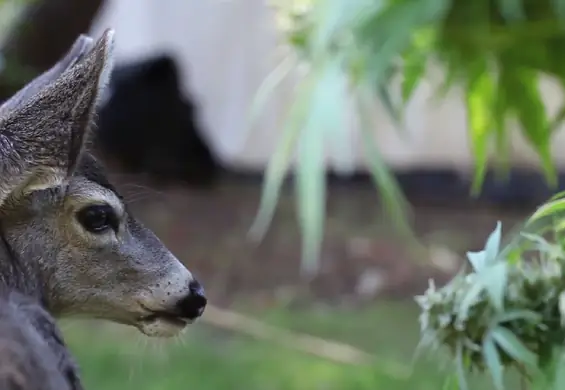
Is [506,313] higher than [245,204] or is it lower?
higher

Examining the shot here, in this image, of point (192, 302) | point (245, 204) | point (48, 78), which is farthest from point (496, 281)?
point (245, 204)

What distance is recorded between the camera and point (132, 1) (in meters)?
2.71

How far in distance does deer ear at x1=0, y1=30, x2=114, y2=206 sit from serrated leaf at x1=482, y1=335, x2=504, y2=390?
286mm

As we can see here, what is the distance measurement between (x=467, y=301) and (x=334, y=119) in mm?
299

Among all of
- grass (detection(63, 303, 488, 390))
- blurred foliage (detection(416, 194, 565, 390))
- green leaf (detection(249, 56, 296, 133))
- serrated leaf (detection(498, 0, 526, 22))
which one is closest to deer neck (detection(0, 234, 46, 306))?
blurred foliage (detection(416, 194, 565, 390))

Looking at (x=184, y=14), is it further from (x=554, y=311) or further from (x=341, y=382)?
(x=554, y=311)

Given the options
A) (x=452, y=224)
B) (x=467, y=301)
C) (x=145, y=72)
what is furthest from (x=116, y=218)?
(x=145, y=72)

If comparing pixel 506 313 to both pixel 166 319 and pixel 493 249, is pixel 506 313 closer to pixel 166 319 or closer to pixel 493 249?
pixel 493 249

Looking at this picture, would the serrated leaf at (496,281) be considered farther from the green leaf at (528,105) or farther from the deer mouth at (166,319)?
the green leaf at (528,105)

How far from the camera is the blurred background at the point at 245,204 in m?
1.49

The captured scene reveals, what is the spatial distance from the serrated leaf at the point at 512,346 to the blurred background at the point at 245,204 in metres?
0.27

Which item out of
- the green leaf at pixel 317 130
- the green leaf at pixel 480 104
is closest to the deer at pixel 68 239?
the green leaf at pixel 317 130

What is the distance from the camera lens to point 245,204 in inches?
95.3

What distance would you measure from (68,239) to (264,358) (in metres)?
0.94
